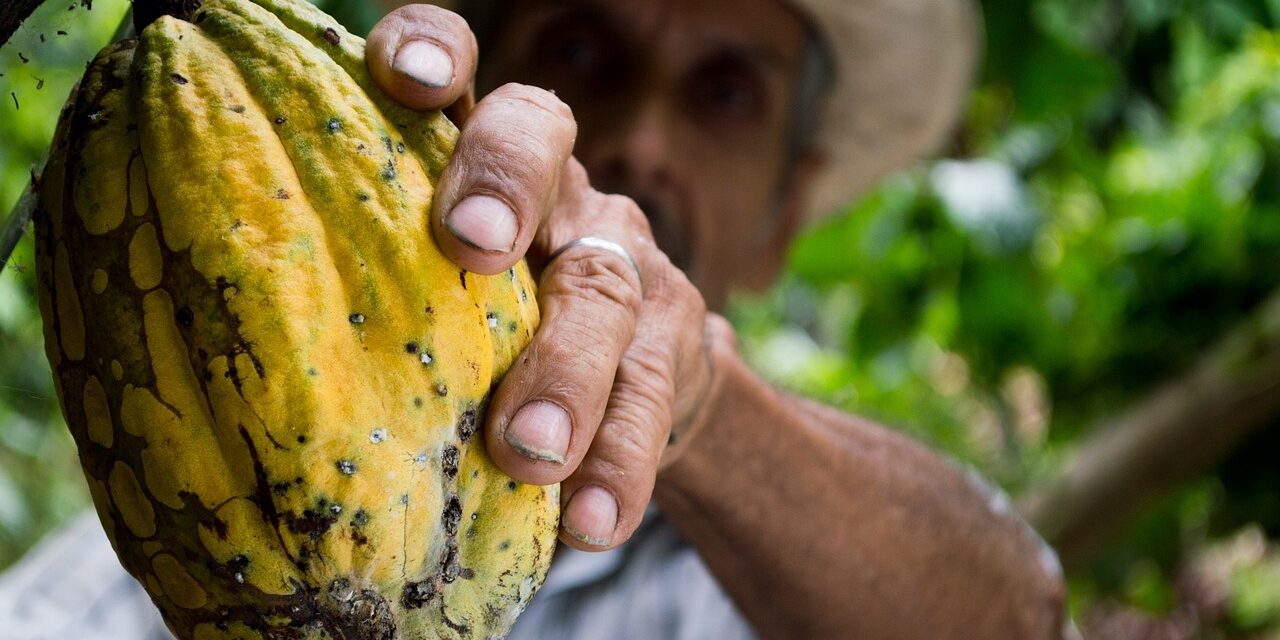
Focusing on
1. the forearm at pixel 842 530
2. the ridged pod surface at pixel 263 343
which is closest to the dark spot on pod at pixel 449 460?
the ridged pod surface at pixel 263 343

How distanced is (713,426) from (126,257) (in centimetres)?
68

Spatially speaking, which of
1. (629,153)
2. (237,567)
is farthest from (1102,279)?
(237,567)

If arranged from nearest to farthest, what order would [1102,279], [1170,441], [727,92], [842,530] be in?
[842,530] < [727,92] < [1170,441] < [1102,279]

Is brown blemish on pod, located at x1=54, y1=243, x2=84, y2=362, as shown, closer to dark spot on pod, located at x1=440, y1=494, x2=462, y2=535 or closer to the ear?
dark spot on pod, located at x1=440, y1=494, x2=462, y2=535

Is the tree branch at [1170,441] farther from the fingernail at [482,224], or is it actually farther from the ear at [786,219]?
the fingernail at [482,224]

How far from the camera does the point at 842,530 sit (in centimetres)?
140

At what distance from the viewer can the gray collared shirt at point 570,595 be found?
175 centimetres

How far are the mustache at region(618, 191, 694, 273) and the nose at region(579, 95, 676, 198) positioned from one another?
1cm

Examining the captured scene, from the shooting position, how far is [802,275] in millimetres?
2990

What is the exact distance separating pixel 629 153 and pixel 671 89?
0.59 feet

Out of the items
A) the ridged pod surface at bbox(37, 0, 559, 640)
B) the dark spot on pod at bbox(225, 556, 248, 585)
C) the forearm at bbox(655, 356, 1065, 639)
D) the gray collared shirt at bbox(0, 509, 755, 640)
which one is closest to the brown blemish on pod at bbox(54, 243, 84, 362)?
the ridged pod surface at bbox(37, 0, 559, 640)

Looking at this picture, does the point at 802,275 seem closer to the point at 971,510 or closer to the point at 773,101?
the point at 773,101

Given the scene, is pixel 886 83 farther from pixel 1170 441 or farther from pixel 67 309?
pixel 67 309

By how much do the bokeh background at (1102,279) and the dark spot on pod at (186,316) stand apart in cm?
173
